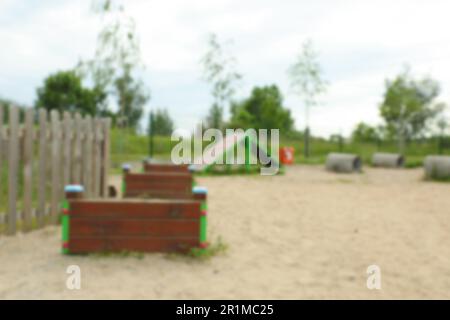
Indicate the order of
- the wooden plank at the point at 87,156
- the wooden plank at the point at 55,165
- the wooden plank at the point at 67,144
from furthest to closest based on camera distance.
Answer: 1. the wooden plank at the point at 87,156
2. the wooden plank at the point at 67,144
3. the wooden plank at the point at 55,165

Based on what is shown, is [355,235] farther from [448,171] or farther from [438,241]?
[448,171]

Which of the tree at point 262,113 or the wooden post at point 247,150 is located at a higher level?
the tree at point 262,113

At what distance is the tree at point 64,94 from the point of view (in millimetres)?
42250

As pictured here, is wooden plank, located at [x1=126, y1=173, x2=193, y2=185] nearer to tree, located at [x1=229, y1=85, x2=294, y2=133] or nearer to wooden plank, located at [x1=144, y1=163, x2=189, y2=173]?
wooden plank, located at [x1=144, y1=163, x2=189, y2=173]

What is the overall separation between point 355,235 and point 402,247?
0.60 m

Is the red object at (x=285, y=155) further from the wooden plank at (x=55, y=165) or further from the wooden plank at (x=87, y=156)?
the wooden plank at (x=55, y=165)

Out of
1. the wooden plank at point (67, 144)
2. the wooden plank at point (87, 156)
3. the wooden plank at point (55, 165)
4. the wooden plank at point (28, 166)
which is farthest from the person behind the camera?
the wooden plank at point (87, 156)

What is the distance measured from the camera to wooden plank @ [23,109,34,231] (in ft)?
15.2

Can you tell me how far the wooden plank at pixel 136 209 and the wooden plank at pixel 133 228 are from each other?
4 cm

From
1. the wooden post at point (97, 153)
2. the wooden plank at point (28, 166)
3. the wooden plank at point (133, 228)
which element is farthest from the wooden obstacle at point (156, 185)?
the wooden plank at point (133, 228)

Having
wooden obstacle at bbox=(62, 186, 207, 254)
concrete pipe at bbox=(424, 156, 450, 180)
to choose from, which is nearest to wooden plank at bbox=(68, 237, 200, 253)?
wooden obstacle at bbox=(62, 186, 207, 254)

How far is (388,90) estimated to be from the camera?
27094mm

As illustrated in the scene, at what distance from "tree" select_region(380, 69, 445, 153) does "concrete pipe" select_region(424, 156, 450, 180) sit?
14.2 meters

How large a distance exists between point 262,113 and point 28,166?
32.4 metres
